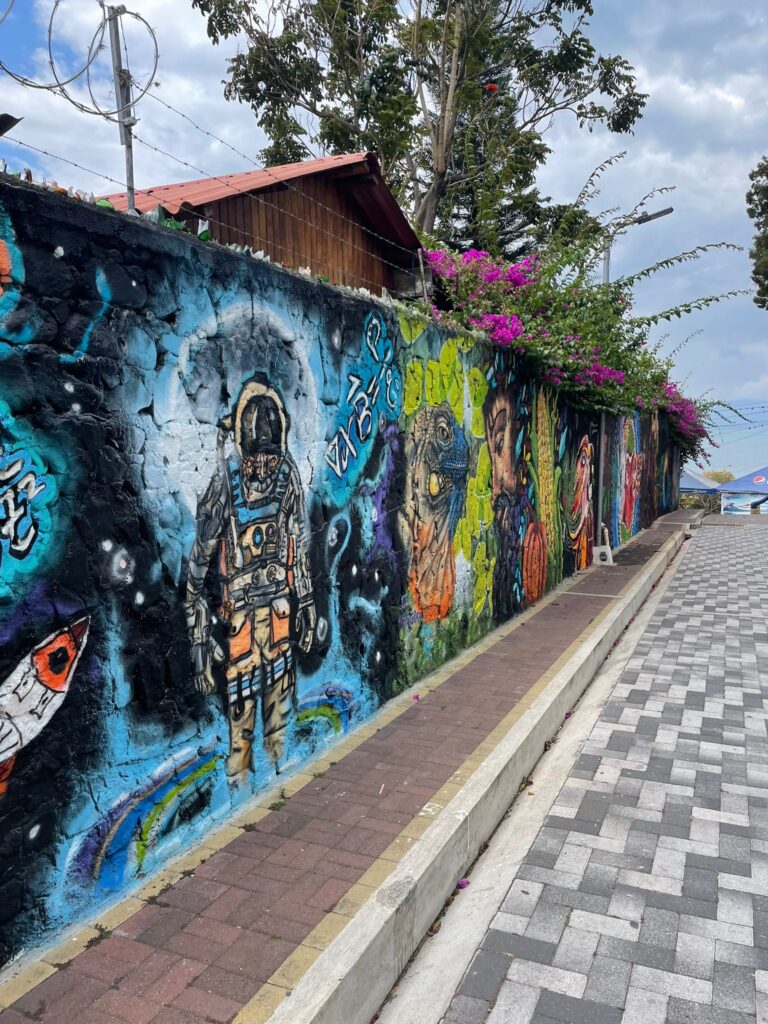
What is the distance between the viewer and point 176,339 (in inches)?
128

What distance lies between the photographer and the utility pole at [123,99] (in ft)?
9.55

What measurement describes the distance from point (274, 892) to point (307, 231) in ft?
26.0

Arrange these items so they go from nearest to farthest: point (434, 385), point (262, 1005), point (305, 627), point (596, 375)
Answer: point (262, 1005) → point (305, 627) → point (434, 385) → point (596, 375)

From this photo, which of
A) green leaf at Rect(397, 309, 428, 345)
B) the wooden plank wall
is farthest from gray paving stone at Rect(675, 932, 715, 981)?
the wooden plank wall

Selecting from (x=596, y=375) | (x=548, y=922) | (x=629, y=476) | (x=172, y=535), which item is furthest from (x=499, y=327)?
(x=629, y=476)

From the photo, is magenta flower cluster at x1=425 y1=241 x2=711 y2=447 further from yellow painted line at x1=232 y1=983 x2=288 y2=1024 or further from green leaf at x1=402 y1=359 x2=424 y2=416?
yellow painted line at x1=232 y1=983 x2=288 y2=1024

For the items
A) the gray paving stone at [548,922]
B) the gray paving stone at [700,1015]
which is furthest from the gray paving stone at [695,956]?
the gray paving stone at [548,922]

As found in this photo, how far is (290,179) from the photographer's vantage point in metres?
8.26

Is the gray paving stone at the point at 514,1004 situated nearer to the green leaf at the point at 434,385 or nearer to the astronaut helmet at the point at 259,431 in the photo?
the astronaut helmet at the point at 259,431

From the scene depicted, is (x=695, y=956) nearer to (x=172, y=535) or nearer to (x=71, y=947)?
(x=71, y=947)

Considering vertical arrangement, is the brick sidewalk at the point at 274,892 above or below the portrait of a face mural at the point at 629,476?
below

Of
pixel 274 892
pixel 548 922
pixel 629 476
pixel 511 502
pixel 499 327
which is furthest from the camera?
pixel 629 476

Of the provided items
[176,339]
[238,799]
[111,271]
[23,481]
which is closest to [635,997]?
[238,799]

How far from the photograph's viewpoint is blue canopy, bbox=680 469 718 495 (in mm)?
34312
